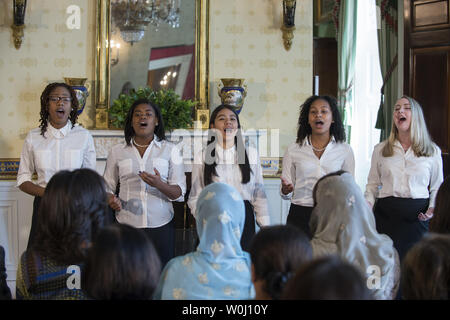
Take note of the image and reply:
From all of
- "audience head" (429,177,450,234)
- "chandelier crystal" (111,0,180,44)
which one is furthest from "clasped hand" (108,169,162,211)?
"chandelier crystal" (111,0,180,44)

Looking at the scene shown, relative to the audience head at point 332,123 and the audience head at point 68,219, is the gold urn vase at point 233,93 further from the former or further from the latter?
the audience head at point 68,219

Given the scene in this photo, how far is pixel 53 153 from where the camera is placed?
3.47 m

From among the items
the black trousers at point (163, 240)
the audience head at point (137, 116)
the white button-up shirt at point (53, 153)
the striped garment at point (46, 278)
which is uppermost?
the audience head at point (137, 116)

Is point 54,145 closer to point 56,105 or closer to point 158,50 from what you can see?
point 56,105

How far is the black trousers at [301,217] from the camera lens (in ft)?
10.7

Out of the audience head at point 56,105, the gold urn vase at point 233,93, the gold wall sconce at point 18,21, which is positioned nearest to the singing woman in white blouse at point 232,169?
the audience head at point 56,105

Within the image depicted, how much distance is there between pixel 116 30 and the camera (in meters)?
4.98

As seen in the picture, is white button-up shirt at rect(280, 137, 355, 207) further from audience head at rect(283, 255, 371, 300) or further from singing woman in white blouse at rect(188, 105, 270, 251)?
audience head at rect(283, 255, 371, 300)

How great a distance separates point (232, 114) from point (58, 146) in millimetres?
1110

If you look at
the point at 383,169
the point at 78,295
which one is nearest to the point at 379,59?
the point at 383,169

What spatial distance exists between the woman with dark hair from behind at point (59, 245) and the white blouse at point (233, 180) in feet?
4.81

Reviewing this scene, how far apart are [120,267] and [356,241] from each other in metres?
1.03

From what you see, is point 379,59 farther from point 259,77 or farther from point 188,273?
point 188,273

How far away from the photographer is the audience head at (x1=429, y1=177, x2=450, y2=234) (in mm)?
→ 2113
